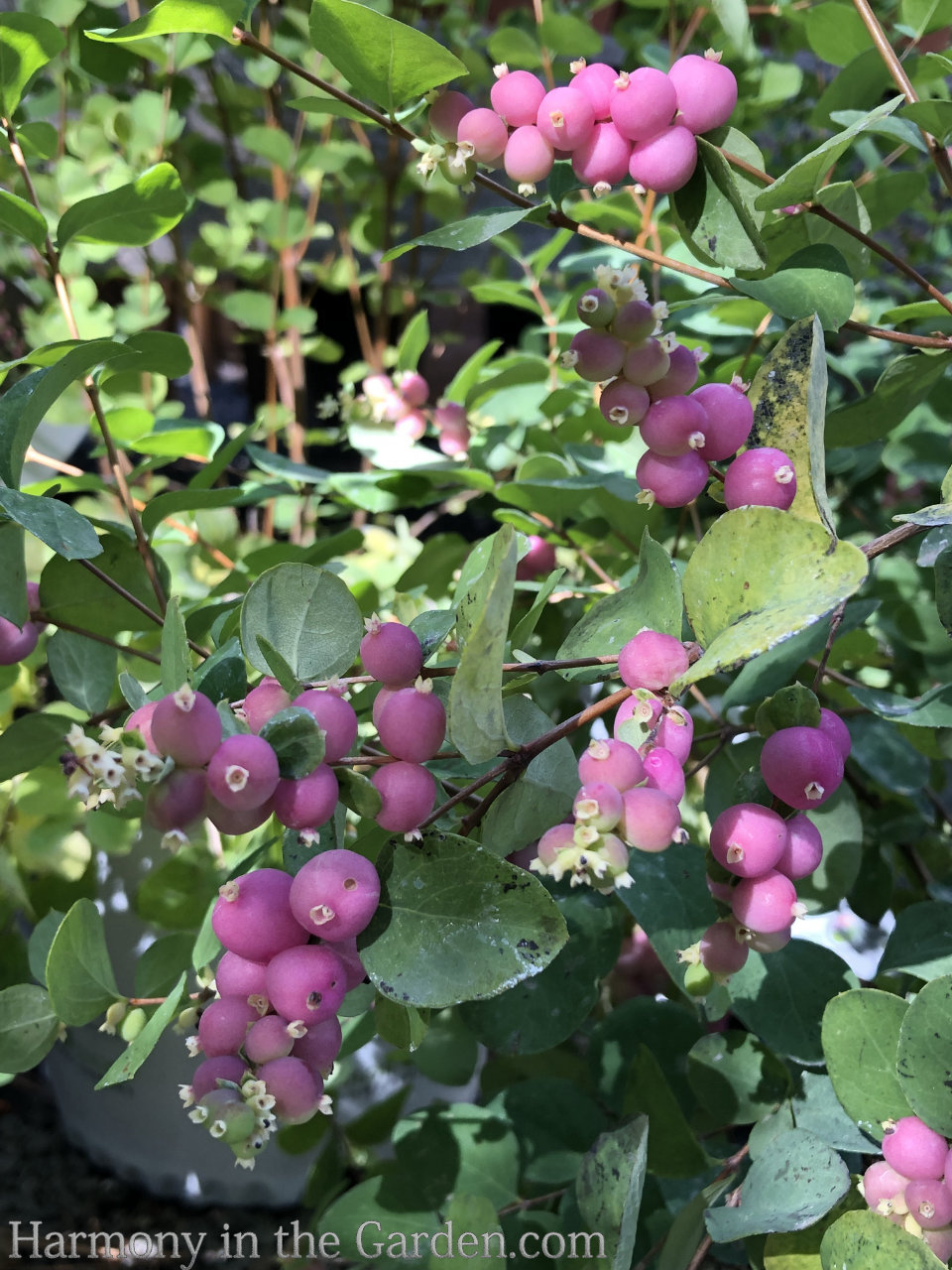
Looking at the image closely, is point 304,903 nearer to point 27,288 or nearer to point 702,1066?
point 702,1066

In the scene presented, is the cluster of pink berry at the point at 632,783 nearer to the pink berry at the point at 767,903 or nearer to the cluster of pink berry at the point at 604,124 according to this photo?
the pink berry at the point at 767,903

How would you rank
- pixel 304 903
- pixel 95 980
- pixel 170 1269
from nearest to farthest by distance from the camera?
pixel 304 903 < pixel 95 980 < pixel 170 1269

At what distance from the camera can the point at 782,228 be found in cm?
38

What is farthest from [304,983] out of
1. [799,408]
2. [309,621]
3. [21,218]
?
[21,218]

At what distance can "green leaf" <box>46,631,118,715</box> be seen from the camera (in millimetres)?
439

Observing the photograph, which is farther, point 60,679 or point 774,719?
point 60,679

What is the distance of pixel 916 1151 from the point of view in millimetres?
281

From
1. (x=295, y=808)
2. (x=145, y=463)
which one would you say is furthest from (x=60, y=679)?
(x=295, y=808)

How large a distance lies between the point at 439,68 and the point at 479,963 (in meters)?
0.30

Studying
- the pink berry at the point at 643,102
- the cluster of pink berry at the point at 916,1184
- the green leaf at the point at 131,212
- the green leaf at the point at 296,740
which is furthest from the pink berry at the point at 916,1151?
the green leaf at the point at 131,212

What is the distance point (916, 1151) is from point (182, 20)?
455 millimetres

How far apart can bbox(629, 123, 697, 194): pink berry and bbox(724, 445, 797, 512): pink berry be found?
0.10m

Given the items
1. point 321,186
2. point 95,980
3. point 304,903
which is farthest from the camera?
point 321,186

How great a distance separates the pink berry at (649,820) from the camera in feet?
0.74
